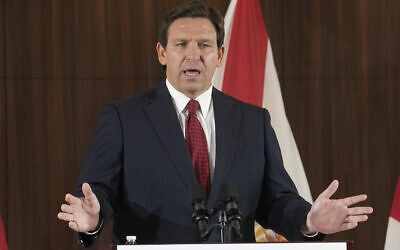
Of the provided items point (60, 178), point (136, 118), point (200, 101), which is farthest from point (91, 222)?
point (60, 178)

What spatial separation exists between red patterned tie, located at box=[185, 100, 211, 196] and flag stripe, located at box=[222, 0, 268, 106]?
1.74 metres

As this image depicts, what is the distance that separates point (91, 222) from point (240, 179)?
63 centimetres

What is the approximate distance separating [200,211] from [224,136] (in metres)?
0.69

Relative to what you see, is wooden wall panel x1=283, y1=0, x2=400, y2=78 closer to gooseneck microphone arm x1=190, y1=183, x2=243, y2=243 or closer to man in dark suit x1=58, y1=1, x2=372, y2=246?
man in dark suit x1=58, y1=1, x2=372, y2=246

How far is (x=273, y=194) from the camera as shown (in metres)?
2.41

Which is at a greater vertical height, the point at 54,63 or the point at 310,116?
the point at 54,63

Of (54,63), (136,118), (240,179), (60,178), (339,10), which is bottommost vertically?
(60,178)

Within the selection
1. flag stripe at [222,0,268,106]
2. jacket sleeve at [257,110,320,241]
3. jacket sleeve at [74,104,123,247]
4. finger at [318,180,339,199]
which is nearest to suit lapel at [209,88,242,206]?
jacket sleeve at [257,110,320,241]

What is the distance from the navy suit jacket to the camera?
2.27 m

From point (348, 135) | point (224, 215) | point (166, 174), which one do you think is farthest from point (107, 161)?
point (348, 135)

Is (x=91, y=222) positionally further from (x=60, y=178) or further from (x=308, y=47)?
(x=308, y=47)

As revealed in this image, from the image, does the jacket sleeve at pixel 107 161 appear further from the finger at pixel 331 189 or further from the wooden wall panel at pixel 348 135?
the wooden wall panel at pixel 348 135

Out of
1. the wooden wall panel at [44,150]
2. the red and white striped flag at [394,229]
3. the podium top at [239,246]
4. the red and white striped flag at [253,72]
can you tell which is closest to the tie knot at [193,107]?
the podium top at [239,246]

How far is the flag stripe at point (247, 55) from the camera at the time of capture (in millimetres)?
4148
